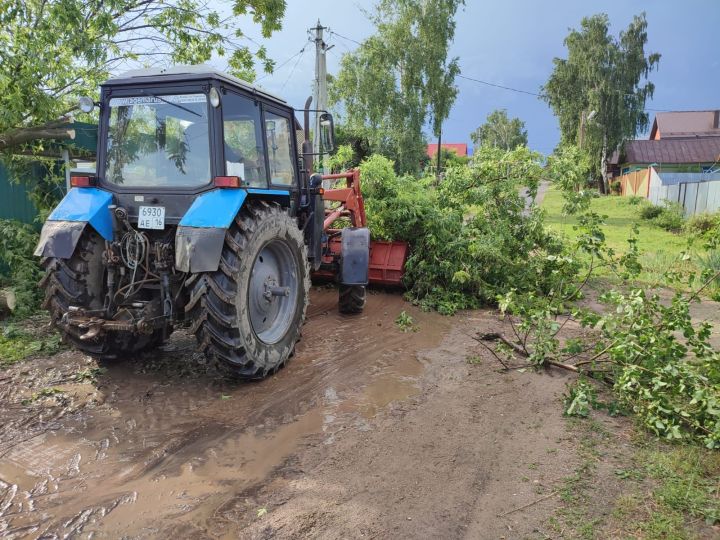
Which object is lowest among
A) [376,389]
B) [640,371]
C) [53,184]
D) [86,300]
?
[376,389]

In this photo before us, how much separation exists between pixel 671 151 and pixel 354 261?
128 feet

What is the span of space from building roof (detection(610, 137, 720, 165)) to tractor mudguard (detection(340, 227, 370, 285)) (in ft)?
115

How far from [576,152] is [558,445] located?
232 inches

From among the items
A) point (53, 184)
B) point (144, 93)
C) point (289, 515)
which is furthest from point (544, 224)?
point (53, 184)

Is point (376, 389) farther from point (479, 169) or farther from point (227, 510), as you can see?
point (479, 169)

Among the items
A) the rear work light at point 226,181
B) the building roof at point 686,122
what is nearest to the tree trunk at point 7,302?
the rear work light at point 226,181

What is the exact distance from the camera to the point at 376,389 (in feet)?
15.3

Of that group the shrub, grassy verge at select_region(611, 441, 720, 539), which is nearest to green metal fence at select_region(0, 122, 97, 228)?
grassy verge at select_region(611, 441, 720, 539)

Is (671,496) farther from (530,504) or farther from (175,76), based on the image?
(175,76)

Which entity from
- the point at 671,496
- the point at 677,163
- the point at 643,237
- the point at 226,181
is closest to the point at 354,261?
the point at 226,181

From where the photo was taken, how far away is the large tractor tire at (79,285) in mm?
4309

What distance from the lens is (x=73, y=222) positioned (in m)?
4.29

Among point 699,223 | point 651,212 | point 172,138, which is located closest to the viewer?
point 172,138

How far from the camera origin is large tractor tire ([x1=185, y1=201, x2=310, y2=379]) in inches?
162
